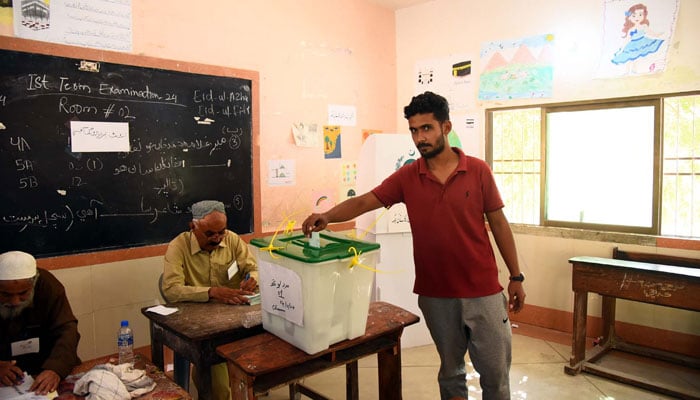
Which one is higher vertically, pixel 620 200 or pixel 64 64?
pixel 64 64

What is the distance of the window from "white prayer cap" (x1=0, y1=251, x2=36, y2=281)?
390 centimetres

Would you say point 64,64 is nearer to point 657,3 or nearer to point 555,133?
point 555,133

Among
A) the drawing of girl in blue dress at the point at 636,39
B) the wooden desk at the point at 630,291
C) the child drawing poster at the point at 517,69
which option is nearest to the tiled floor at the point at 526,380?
the wooden desk at the point at 630,291

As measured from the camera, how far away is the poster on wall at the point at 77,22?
2.80 meters

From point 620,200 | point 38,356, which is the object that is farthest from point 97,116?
point 620,200

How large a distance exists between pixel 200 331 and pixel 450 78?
146 inches

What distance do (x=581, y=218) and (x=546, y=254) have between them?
0.44 m

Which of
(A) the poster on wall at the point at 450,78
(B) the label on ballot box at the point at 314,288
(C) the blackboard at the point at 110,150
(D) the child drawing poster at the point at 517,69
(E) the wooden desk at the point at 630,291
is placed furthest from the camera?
(A) the poster on wall at the point at 450,78

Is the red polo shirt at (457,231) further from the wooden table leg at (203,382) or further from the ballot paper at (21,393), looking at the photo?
the ballot paper at (21,393)

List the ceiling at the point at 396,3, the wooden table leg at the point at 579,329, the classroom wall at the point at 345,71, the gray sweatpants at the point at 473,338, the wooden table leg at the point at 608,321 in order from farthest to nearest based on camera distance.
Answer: the ceiling at the point at 396,3 → the wooden table leg at the point at 608,321 → the wooden table leg at the point at 579,329 → the classroom wall at the point at 345,71 → the gray sweatpants at the point at 473,338

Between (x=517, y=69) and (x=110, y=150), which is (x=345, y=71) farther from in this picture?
(x=110, y=150)

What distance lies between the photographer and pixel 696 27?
137 inches

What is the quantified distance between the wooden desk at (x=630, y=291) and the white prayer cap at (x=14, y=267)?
11.3ft

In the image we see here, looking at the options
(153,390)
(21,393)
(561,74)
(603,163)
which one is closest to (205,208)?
(153,390)
